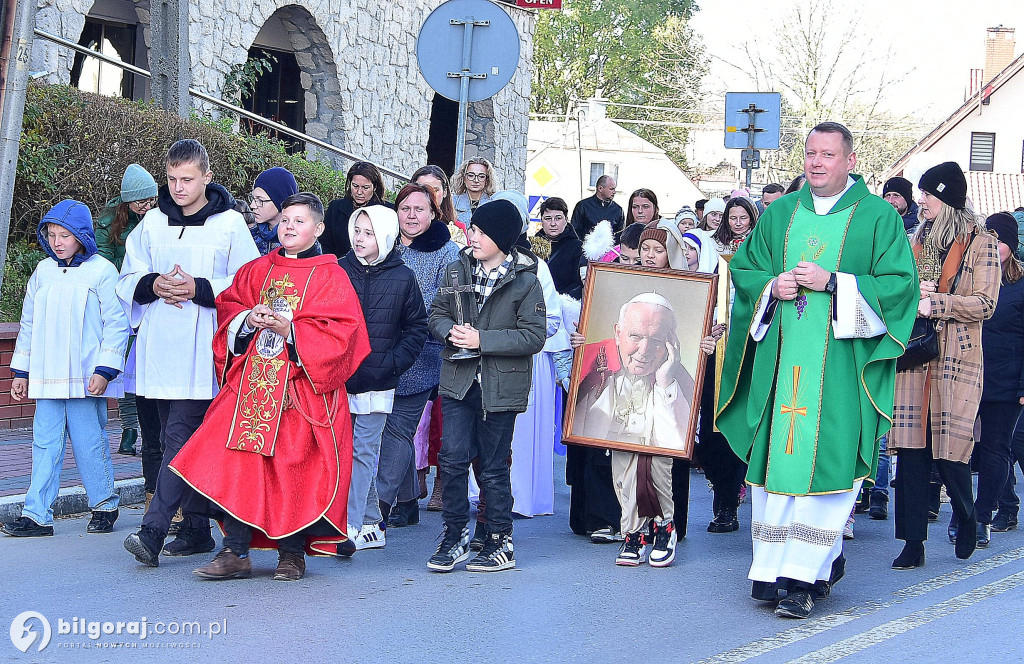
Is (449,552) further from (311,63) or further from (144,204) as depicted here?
(311,63)

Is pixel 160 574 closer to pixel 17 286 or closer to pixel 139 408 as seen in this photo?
pixel 139 408

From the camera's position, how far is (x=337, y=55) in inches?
796

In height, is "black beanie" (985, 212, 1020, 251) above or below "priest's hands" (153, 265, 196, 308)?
above

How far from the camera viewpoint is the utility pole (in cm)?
821

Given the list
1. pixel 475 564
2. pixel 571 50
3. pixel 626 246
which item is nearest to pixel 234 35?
pixel 626 246

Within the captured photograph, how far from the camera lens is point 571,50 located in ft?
221

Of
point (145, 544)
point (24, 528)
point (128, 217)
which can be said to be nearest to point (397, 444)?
point (145, 544)

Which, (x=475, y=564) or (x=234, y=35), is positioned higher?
(x=234, y=35)

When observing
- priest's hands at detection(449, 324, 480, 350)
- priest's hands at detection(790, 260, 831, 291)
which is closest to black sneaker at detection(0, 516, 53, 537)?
priest's hands at detection(449, 324, 480, 350)

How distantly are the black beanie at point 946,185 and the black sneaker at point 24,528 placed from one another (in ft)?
17.3

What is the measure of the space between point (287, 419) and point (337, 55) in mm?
14501

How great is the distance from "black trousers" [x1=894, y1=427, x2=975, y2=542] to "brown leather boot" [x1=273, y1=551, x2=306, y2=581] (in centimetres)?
322

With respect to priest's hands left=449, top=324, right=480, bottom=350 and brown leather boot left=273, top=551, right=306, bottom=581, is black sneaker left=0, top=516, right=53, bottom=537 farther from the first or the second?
priest's hands left=449, top=324, right=480, bottom=350

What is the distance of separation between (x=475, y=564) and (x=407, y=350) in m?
1.21
